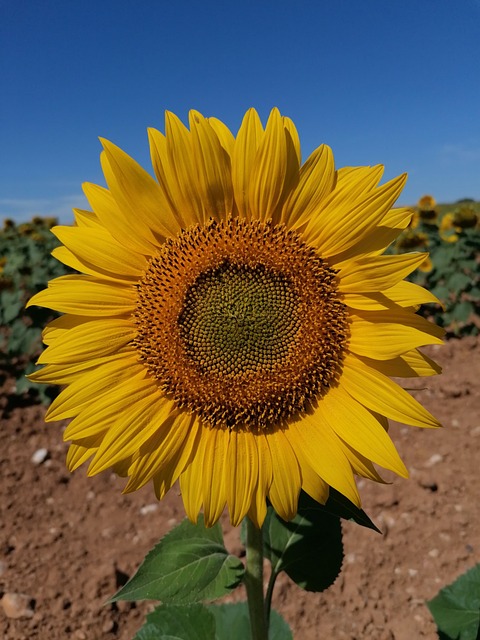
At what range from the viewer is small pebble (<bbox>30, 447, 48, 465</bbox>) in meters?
5.02

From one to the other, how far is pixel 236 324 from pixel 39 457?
4.00 meters

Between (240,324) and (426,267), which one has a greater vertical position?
(426,267)

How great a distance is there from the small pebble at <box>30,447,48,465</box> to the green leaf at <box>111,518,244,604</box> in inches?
137

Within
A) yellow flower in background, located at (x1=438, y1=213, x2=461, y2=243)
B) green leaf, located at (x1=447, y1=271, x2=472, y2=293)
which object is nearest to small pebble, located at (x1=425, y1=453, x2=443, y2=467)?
green leaf, located at (x1=447, y1=271, x2=472, y2=293)

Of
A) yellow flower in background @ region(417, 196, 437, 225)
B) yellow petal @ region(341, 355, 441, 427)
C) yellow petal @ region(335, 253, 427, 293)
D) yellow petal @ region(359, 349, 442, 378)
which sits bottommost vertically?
yellow petal @ region(341, 355, 441, 427)

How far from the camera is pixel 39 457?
5.04 metres

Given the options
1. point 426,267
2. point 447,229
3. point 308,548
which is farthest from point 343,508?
point 447,229

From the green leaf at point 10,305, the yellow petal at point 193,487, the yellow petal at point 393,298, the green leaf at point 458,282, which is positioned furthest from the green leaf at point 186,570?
the green leaf at point 458,282

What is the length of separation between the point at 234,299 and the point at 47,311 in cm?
588

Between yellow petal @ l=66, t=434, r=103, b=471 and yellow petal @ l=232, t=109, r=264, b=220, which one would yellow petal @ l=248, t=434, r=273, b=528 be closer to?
yellow petal @ l=66, t=434, r=103, b=471

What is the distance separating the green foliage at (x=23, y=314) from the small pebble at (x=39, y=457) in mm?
1043

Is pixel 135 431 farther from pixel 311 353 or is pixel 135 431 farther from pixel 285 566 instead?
pixel 285 566

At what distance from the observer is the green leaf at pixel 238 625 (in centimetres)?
248

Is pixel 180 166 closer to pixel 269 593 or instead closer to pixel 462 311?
pixel 269 593
